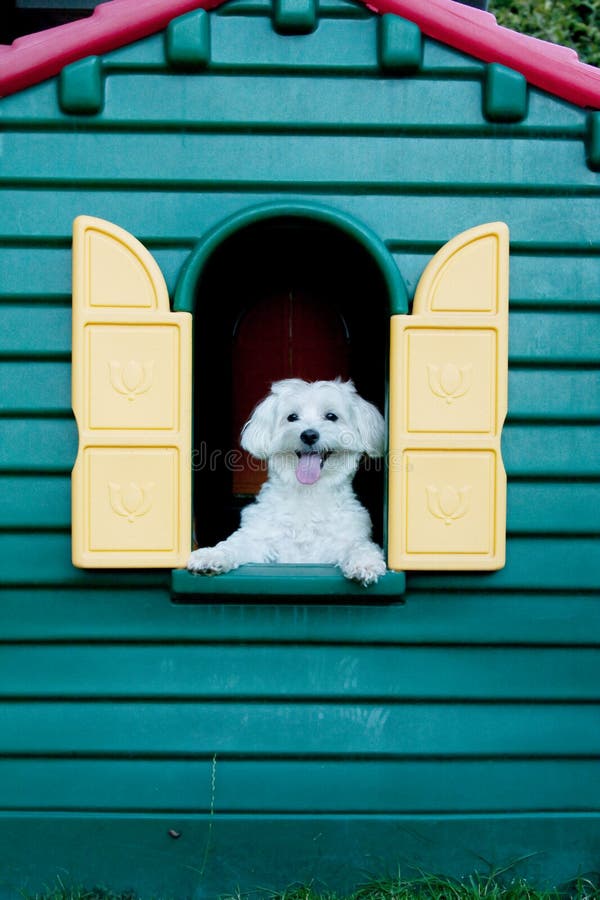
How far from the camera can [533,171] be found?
274 cm

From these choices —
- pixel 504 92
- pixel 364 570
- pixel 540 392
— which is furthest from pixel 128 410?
pixel 504 92

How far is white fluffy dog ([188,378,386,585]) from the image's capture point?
303cm

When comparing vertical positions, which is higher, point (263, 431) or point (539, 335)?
point (539, 335)

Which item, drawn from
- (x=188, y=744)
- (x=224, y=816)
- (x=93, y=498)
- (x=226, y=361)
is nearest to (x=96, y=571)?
(x=93, y=498)

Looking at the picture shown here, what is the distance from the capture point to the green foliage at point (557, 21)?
24.4 feet

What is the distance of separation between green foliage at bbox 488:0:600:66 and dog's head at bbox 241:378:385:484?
5.86m

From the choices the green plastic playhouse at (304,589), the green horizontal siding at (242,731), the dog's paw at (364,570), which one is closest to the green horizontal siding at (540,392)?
the green plastic playhouse at (304,589)

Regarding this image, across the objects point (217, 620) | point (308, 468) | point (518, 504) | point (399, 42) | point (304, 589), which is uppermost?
point (399, 42)

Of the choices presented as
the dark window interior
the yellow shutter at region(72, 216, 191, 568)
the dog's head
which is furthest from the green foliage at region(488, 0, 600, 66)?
the yellow shutter at region(72, 216, 191, 568)

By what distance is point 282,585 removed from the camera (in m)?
2.72

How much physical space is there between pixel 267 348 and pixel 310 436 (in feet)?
2.57

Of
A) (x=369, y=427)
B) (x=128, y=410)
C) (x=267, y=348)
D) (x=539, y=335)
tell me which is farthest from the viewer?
(x=267, y=348)

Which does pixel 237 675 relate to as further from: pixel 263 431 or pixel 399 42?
pixel 399 42

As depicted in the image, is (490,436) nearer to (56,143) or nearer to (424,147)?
(424,147)
